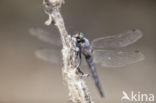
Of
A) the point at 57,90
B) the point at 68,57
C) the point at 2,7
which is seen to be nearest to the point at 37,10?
the point at 2,7

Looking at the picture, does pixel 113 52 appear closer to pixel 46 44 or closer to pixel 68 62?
pixel 68 62

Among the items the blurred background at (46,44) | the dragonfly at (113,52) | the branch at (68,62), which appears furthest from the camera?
the blurred background at (46,44)

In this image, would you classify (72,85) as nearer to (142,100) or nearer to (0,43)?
(142,100)

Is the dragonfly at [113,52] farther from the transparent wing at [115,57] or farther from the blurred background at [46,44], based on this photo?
the blurred background at [46,44]

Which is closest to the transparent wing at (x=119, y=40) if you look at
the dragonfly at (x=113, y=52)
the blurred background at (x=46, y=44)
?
the dragonfly at (x=113, y=52)

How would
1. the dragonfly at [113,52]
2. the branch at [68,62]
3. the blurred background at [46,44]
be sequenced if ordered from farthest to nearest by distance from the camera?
the blurred background at [46,44]
the dragonfly at [113,52]
the branch at [68,62]

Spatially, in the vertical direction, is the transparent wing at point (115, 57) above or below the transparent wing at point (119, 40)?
below

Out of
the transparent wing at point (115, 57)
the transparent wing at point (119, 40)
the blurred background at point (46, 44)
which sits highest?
the blurred background at point (46, 44)

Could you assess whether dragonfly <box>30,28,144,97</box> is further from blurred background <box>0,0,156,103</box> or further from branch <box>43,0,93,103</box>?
blurred background <box>0,0,156,103</box>
